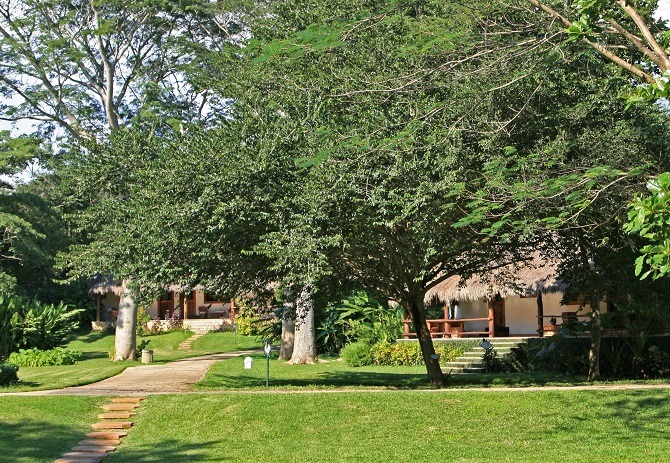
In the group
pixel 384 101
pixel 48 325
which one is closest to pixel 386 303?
pixel 48 325

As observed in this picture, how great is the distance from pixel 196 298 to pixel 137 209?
29088 millimetres

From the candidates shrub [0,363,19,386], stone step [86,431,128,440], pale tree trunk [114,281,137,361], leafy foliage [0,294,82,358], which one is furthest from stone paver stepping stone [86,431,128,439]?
pale tree trunk [114,281,137,361]

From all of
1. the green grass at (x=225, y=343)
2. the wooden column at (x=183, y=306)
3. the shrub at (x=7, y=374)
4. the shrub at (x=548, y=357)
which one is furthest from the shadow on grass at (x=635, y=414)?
the wooden column at (x=183, y=306)

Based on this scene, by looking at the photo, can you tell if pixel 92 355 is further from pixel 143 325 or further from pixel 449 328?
pixel 449 328

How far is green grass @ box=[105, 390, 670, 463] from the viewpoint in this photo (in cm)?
1345

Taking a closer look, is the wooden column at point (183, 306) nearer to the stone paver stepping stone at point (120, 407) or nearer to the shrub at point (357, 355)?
the shrub at point (357, 355)

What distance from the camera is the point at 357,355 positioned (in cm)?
2709

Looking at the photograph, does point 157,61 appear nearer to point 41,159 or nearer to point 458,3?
point 41,159

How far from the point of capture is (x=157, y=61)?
31.8 meters

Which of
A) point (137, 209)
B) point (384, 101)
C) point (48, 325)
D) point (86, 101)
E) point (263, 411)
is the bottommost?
point (263, 411)

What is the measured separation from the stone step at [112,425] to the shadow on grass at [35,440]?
379 mm

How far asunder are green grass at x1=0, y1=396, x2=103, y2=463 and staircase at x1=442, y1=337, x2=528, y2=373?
10.3m

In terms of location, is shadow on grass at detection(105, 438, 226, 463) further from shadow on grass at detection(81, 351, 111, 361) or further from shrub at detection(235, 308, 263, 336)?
shrub at detection(235, 308, 263, 336)

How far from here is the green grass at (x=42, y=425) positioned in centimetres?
1407
